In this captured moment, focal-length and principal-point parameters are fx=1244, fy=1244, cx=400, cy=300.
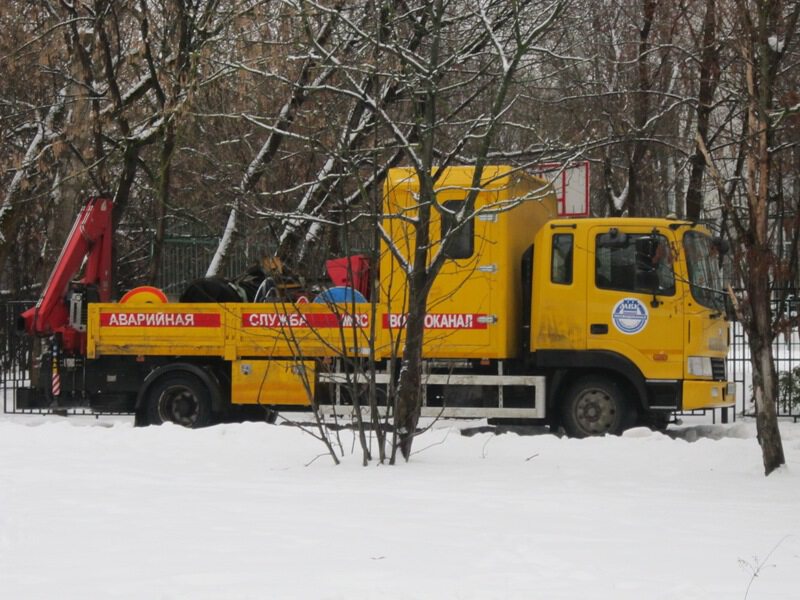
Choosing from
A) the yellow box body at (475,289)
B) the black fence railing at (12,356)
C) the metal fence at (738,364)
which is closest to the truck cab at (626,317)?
the yellow box body at (475,289)

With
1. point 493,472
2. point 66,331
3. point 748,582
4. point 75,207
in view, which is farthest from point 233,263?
point 748,582

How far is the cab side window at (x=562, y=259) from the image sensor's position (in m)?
13.7

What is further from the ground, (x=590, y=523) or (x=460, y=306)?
(x=460, y=306)

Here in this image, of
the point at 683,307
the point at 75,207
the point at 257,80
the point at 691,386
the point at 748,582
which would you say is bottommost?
the point at 748,582

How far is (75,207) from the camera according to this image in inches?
847

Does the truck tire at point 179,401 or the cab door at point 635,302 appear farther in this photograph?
the truck tire at point 179,401

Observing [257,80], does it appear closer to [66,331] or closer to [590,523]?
[66,331]

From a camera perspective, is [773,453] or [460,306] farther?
[460,306]

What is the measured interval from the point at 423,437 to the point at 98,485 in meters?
4.27

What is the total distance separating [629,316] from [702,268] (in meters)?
0.95

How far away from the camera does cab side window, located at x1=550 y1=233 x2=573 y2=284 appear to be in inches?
538

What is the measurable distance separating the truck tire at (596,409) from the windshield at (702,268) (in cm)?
137

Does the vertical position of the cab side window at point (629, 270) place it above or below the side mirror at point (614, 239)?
below

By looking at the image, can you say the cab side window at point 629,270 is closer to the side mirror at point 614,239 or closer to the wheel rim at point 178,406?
the side mirror at point 614,239
